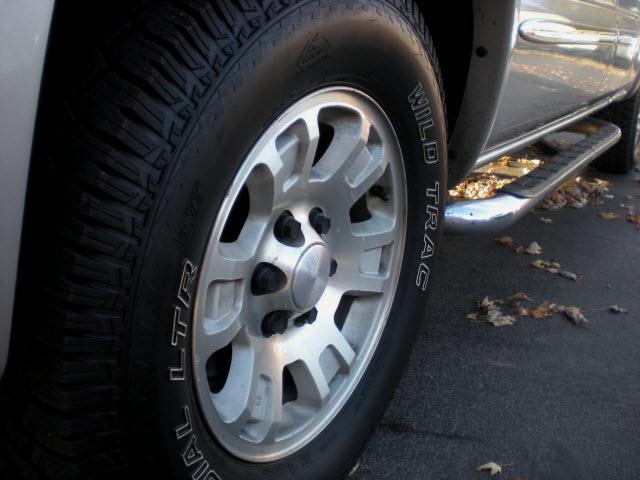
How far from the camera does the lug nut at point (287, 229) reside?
155 cm

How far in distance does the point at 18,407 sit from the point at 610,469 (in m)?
1.63

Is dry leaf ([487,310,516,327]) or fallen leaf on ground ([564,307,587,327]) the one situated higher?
dry leaf ([487,310,516,327])

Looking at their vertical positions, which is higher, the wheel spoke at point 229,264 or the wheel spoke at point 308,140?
the wheel spoke at point 308,140

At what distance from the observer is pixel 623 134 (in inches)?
210

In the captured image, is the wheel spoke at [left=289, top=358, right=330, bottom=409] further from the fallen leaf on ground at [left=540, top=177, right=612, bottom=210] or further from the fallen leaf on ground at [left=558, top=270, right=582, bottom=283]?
the fallen leaf on ground at [left=540, top=177, right=612, bottom=210]

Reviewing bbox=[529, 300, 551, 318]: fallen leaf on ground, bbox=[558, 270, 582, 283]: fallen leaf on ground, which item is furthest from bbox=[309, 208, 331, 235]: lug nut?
bbox=[558, 270, 582, 283]: fallen leaf on ground

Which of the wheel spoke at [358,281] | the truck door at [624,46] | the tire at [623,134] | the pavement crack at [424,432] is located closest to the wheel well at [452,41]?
the wheel spoke at [358,281]

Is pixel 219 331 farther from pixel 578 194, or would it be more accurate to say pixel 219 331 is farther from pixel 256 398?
pixel 578 194

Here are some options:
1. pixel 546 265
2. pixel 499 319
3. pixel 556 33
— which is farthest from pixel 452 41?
pixel 546 265

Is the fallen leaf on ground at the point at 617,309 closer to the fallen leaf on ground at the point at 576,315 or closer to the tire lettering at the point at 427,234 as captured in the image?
the fallen leaf on ground at the point at 576,315

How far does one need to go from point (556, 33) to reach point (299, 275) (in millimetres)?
1428

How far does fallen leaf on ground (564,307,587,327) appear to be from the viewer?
2.99m

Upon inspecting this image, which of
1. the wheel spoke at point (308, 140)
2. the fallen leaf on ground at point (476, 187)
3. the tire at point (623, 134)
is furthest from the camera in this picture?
the tire at point (623, 134)

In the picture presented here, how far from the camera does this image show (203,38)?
3.97 ft
